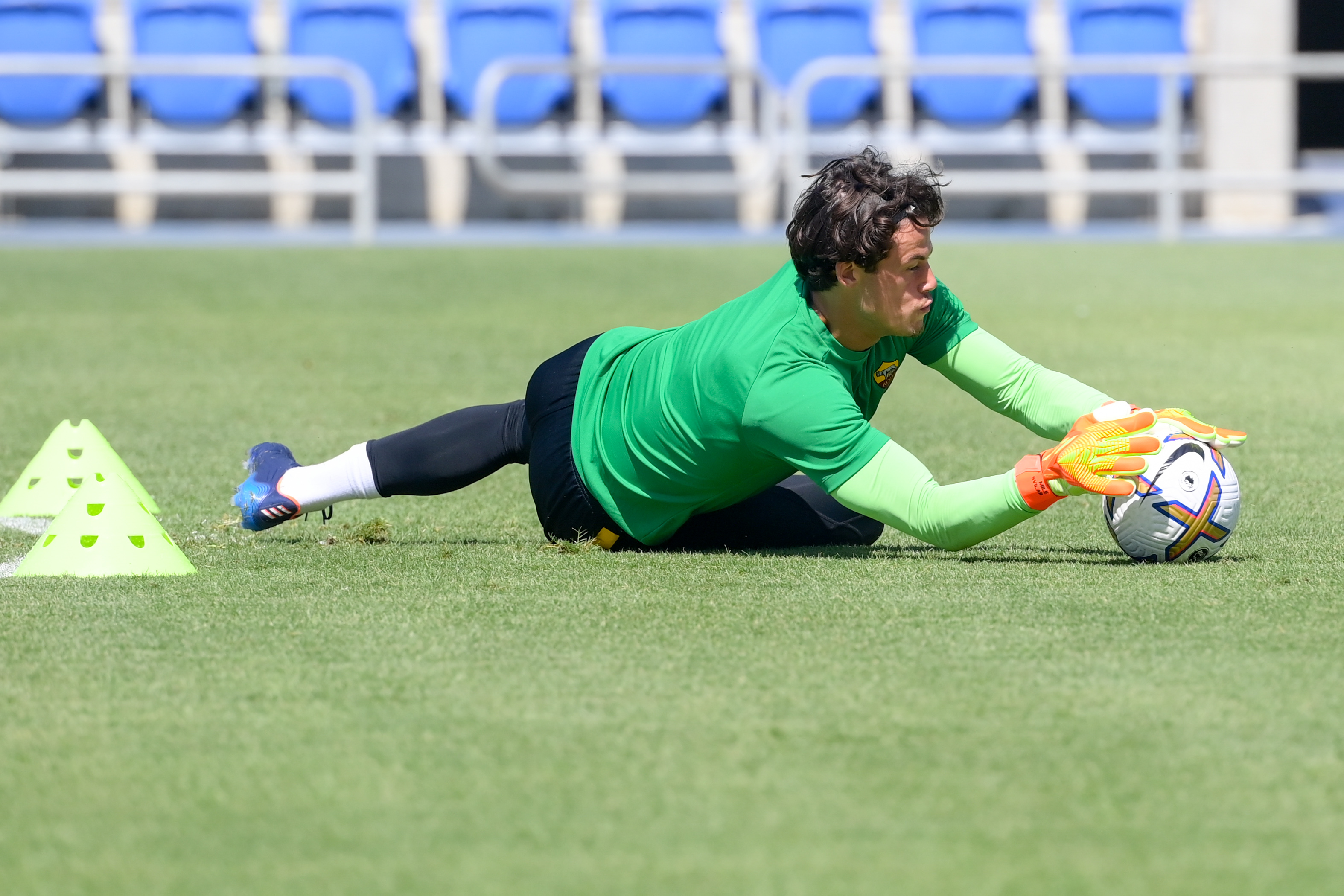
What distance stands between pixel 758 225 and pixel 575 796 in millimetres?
14598

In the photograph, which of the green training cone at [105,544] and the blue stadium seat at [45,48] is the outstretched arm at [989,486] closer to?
the green training cone at [105,544]

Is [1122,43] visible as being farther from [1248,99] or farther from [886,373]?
[886,373]

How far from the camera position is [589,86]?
17047mm

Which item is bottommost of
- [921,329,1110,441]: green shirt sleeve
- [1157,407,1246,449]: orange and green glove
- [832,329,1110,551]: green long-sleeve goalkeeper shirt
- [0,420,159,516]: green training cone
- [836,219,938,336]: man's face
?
[0,420,159,516]: green training cone

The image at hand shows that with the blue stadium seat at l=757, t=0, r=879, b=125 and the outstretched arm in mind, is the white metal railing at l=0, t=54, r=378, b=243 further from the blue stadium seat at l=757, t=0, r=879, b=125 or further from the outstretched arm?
the outstretched arm

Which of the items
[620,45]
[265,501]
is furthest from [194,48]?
[265,501]

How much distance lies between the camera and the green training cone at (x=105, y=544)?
4.29 metres

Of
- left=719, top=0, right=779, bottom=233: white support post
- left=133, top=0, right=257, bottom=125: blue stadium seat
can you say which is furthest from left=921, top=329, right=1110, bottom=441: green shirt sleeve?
left=133, top=0, right=257, bottom=125: blue stadium seat

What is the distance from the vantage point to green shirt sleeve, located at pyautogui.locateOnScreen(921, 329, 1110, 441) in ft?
14.8

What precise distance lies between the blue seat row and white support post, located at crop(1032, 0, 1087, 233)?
17cm

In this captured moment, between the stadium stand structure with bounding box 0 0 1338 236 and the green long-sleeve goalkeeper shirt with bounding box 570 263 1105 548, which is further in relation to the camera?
the stadium stand structure with bounding box 0 0 1338 236

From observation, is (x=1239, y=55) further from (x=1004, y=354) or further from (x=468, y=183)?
(x=1004, y=354)

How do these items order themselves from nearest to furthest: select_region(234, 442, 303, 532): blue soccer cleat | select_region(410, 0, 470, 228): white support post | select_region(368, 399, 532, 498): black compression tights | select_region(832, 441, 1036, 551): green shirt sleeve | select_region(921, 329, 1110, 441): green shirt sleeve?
select_region(832, 441, 1036, 551): green shirt sleeve < select_region(921, 329, 1110, 441): green shirt sleeve < select_region(368, 399, 532, 498): black compression tights < select_region(234, 442, 303, 532): blue soccer cleat < select_region(410, 0, 470, 228): white support post

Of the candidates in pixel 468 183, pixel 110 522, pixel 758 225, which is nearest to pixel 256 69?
pixel 468 183
